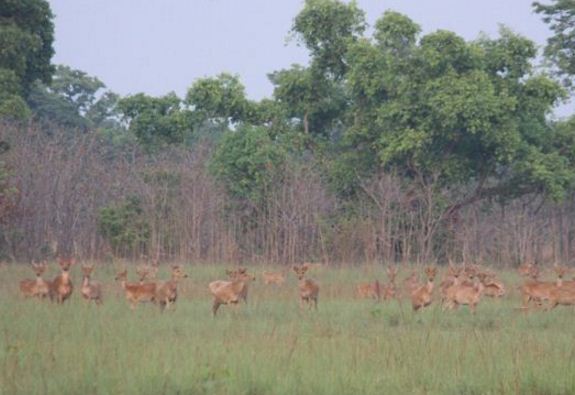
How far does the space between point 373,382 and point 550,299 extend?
942 centimetres

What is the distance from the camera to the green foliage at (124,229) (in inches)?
1226

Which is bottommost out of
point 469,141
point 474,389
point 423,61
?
point 474,389

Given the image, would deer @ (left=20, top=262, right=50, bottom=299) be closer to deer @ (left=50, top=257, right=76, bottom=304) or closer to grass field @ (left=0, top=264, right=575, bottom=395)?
deer @ (left=50, top=257, right=76, bottom=304)

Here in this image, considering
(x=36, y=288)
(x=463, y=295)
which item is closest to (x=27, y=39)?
(x=36, y=288)

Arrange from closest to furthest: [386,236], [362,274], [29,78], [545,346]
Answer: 1. [545,346]
2. [362,274]
3. [386,236]
4. [29,78]

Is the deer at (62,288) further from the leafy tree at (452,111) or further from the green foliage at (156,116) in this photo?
the green foliage at (156,116)

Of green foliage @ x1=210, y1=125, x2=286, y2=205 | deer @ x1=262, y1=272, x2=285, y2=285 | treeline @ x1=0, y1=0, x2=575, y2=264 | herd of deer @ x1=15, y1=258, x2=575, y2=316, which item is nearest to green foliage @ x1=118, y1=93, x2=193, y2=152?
treeline @ x1=0, y1=0, x2=575, y2=264

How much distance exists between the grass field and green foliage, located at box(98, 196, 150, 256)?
12807 millimetres

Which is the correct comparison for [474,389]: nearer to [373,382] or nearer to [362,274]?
[373,382]

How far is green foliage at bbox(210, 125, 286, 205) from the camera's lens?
32.4 meters

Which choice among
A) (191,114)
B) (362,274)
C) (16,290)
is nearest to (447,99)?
(362,274)

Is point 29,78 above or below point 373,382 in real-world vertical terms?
above

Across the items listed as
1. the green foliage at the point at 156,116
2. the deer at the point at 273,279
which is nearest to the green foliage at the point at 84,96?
the green foliage at the point at 156,116

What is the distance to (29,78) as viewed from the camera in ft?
110
